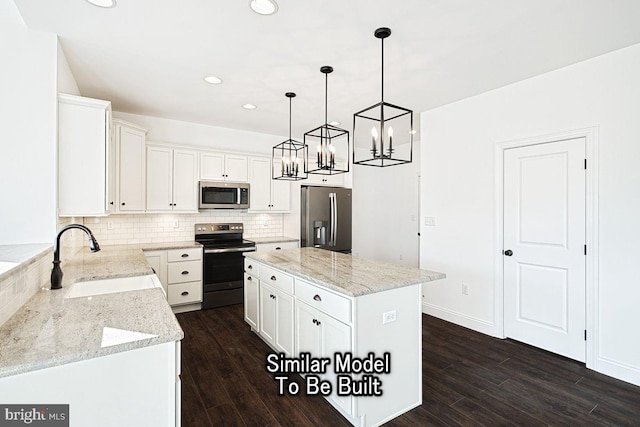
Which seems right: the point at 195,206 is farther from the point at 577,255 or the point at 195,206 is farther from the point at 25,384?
the point at 577,255

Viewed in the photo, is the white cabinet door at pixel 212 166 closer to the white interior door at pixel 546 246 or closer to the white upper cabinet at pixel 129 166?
the white upper cabinet at pixel 129 166

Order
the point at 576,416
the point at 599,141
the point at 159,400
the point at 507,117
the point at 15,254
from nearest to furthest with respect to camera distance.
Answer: the point at 159,400 → the point at 15,254 → the point at 576,416 → the point at 599,141 → the point at 507,117

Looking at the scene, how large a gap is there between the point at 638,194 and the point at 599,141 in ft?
1.70

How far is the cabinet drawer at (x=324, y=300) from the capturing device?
6.56 ft

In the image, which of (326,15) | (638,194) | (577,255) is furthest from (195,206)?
(638,194)

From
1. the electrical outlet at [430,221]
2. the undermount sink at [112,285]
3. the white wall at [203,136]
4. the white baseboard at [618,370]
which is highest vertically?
the white wall at [203,136]

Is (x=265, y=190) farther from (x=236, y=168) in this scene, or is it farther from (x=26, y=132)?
(x=26, y=132)

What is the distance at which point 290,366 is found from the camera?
8.70 feet

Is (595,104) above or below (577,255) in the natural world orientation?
above

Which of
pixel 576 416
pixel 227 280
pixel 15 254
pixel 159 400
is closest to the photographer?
pixel 159 400

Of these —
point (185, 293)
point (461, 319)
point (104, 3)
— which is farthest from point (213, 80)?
point (461, 319)

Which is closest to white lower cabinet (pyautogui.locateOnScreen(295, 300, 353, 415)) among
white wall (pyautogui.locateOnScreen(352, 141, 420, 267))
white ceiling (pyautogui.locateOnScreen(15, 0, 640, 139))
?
white ceiling (pyautogui.locateOnScreen(15, 0, 640, 139))

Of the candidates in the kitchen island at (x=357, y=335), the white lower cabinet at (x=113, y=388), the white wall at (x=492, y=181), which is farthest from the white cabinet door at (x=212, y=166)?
the white lower cabinet at (x=113, y=388)

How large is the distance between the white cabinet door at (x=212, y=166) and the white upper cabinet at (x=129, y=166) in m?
0.75
